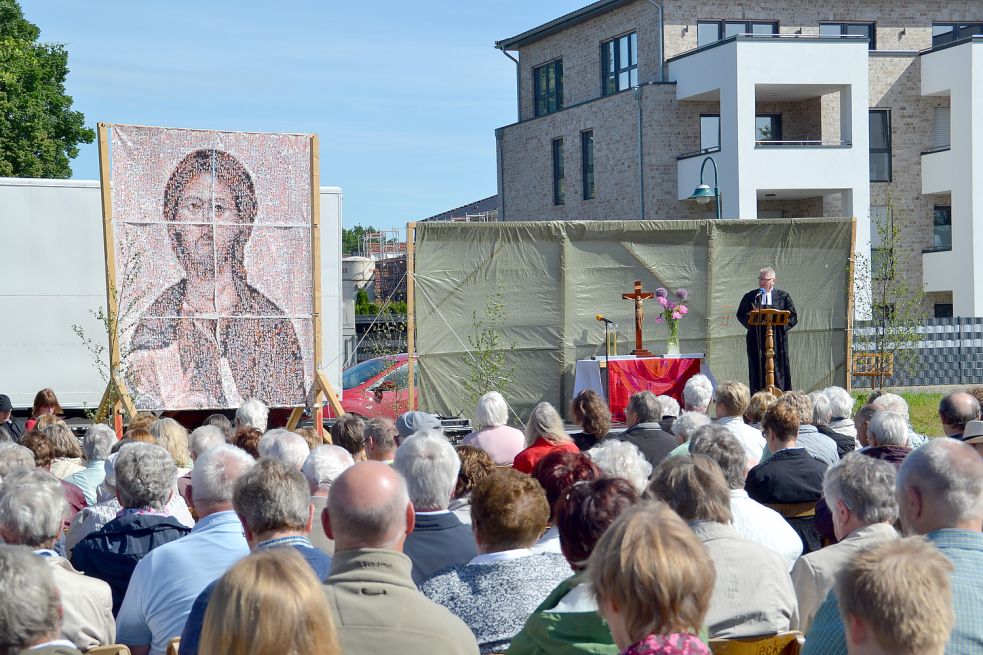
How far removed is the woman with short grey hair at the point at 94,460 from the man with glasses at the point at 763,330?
8.39 meters

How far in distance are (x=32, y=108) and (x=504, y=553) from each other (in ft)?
107

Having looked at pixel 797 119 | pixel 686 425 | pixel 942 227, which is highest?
pixel 797 119

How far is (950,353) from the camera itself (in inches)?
993

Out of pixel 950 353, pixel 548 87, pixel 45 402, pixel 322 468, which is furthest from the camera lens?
pixel 548 87

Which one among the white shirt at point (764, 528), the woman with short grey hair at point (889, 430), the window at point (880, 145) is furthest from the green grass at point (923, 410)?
the white shirt at point (764, 528)

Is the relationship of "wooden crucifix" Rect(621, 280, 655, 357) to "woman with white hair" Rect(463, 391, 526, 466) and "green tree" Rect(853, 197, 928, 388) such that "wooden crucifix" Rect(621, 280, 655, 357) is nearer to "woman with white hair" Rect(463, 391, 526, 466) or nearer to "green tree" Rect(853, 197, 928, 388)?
"green tree" Rect(853, 197, 928, 388)

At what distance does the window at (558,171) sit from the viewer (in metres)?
31.8

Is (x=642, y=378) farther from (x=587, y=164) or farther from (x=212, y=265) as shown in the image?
(x=587, y=164)

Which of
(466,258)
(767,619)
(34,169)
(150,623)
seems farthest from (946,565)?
(34,169)

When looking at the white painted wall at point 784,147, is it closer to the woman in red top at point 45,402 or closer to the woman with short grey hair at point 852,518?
the woman in red top at point 45,402

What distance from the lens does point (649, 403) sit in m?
7.08

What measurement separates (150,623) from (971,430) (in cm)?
434

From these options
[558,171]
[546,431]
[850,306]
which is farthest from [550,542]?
[558,171]

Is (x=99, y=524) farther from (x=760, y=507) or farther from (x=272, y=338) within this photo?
(x=272, y=338)
